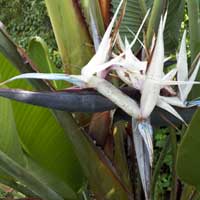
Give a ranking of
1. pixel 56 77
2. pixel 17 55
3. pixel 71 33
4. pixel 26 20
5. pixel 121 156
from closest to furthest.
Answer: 1. pixel 56 77
2. pixel 17 55
3. pixel 71 33
4. pixel 121 156
5. pixel 26 20

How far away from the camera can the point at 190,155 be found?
0.78 m

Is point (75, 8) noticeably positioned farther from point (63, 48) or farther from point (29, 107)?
point (29, 107)

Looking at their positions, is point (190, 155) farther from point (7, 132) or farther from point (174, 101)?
point (7, 132)

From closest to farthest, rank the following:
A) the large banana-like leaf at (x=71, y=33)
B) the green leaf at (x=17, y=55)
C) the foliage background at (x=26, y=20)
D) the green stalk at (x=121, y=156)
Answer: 1. the green leaf at (x=17, y=55)
2. the large banana-like leaf at (x=71, y=33)
3. the green stalk at (x=121, y=156)
4. the foliage background at (x=26, y=20)

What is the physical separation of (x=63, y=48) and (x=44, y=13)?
2.65 meters

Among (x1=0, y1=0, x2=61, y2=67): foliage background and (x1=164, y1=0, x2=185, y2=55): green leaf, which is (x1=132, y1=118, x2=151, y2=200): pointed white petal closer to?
(x1=164, y1=0, x2=185, y2=55): green leaf

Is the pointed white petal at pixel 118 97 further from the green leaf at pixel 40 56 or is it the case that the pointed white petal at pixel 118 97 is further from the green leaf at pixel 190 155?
the green leaf at pixel 40 56

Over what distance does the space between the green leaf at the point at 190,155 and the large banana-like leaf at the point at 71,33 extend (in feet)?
0.82

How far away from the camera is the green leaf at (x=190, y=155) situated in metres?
0.73

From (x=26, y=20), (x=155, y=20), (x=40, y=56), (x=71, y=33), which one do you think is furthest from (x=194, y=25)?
(x=26, y=20)

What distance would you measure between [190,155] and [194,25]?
29cm

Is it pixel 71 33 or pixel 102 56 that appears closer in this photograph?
pixel 102 56

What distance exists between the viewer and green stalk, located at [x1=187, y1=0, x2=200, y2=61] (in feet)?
3.19

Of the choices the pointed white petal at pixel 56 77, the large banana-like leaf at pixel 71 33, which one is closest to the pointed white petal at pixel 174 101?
the pointed white petal at pixel 56 77
